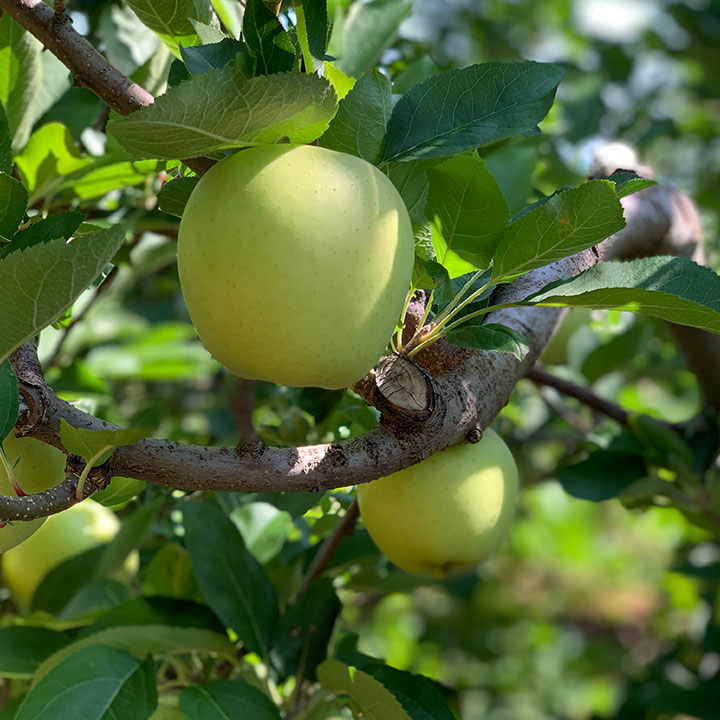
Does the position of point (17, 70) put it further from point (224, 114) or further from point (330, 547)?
point (330, 547)

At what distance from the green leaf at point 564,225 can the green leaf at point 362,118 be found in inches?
5.0

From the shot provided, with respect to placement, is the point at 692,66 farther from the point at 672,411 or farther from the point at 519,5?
the point at 672,411

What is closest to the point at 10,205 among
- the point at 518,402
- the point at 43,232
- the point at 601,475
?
the point at 43,232

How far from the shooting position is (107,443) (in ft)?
1.78

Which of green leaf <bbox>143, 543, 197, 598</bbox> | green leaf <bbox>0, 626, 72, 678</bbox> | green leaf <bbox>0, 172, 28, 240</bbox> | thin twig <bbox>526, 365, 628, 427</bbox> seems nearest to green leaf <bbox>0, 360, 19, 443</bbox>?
green leaf <bbox>0, 172, 28, 240</bbox>

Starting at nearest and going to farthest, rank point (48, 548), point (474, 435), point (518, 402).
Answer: point (474, 435) → point (48, 548) → point (518, 402)

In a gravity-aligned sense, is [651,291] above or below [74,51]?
below

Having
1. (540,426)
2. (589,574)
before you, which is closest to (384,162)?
(540,426)

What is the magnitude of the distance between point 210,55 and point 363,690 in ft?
1.79

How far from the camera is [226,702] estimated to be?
84 cm

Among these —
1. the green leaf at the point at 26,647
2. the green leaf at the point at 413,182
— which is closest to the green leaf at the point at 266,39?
the green leaf at the point at 413,182

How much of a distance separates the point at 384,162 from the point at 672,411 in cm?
198

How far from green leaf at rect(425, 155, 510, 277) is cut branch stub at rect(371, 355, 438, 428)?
104 mm

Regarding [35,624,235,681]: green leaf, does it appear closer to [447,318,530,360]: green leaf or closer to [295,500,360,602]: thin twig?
[295,500,360,602]: thin twig
